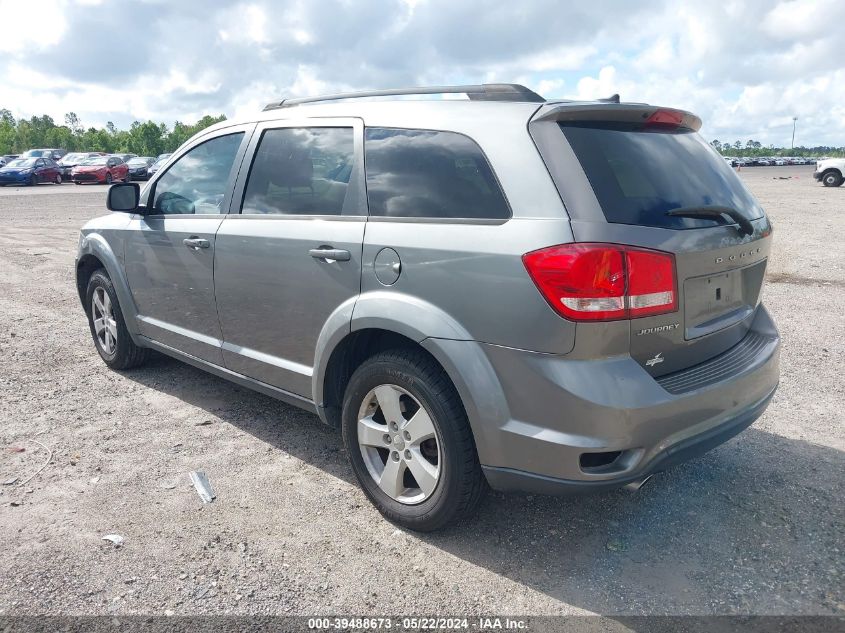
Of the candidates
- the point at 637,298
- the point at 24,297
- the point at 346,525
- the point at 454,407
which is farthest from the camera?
the point at 24,297

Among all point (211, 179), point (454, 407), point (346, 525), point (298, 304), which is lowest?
point (346, 525)

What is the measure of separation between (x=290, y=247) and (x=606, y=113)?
1674 millimetres

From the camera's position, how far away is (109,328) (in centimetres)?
547

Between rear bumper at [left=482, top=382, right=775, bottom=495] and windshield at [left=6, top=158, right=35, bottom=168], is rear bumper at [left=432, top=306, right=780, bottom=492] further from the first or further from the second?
windshield at [left=6, top=158, right=35, bottom=168]

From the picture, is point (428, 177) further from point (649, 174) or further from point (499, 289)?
point (649, 174)

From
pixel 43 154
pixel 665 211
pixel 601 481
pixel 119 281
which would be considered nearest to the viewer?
pixel 601 481

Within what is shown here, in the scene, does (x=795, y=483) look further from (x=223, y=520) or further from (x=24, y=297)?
(x=24, y=297)

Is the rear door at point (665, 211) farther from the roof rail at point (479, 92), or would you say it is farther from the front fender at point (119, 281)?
the front fender at point (119, 281)

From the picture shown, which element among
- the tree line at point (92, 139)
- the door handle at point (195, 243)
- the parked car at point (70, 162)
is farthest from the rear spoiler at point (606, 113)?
the tree line at point (92, 139)

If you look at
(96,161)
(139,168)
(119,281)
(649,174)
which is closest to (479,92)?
(649,174)

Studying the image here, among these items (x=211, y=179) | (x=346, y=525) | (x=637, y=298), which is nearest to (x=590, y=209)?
(x=637, y=298)

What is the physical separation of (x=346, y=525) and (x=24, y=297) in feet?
22.3

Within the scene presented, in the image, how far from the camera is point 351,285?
3215mm

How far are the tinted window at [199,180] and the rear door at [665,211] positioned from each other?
7.22 ft
